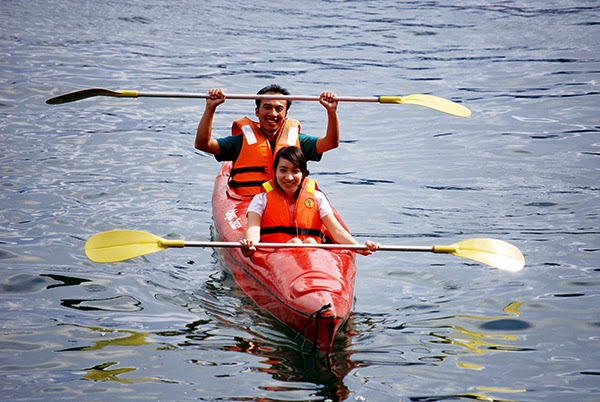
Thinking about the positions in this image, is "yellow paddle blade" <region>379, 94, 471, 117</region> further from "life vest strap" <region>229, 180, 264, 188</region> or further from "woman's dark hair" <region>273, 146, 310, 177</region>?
"woman's dark hair" <region>273, 146, 310, 177</region>

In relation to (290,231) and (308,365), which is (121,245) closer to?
(290,231)

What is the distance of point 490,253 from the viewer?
5.88 metres

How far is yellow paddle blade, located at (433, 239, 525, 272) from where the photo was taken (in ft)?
19.0

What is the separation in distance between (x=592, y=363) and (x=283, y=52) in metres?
10.3

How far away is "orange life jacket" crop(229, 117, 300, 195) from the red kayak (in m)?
0.73

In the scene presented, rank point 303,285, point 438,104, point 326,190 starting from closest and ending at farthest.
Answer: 1. point 303,285
2. point 438,104
3. point 326,190

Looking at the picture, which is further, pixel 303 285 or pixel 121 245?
pixel 121 245

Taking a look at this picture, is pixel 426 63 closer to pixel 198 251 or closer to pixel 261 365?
pixel 198 251

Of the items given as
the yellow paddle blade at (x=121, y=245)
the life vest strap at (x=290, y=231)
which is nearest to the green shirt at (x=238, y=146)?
the life vest strap at (x=290, y=231)

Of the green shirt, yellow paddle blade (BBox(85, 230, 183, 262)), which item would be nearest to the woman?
yellow paddle blade (BBox(85, 230, 183, 262))

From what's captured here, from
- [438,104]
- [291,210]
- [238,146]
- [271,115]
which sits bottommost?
[291,210]

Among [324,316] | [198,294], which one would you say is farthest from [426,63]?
[324,316]

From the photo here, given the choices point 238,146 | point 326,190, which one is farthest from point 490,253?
point 326,190

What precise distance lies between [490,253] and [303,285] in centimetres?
136
